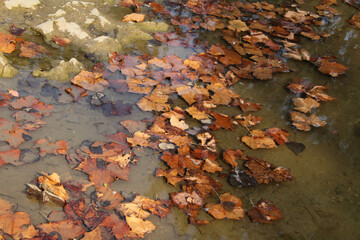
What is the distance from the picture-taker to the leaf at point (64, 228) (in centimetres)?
193

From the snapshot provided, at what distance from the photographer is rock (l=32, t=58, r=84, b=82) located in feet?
10.2

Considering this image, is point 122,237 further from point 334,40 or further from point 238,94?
point 334,40

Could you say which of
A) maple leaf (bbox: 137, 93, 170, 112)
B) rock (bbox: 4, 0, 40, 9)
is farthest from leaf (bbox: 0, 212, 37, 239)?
rock (bbox: 4, 0, 40, 9)

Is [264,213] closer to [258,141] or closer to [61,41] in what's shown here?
[258,141]

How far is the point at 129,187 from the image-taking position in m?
2.31

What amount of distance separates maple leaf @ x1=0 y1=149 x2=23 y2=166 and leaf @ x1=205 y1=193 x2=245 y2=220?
4.86ft

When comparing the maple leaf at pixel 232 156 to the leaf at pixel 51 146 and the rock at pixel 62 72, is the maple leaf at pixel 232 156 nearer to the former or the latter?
the leaf at pixel 51 146

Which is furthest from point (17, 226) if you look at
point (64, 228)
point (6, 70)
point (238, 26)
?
point (238, 26)

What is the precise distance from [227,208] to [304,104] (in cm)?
169

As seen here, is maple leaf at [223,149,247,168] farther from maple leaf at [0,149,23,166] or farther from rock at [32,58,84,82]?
rock at [32,58,84,82]

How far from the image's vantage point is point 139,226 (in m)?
2.06

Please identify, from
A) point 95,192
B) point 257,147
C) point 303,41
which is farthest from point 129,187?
point 303,41

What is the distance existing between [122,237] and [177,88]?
1729 millimetres

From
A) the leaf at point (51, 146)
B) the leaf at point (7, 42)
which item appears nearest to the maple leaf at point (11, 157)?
the leaf at point (51, 146)
